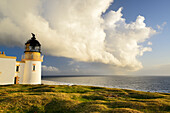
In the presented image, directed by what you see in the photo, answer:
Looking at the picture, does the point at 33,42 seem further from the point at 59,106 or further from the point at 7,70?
the point at 59,106

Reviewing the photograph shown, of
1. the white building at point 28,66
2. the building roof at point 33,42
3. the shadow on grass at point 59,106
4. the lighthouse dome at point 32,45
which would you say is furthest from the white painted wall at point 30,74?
the shadow on grass at point 59,106

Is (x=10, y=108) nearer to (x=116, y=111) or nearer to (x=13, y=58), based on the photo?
(x=116, y=111)

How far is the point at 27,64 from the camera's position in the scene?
140 ft

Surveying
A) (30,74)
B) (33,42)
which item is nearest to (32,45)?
(33,42)

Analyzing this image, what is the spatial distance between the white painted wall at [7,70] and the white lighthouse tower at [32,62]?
15.0ft

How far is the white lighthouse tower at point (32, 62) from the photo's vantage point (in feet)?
139

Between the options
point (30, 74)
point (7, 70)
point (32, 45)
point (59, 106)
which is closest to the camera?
point (59, 106)

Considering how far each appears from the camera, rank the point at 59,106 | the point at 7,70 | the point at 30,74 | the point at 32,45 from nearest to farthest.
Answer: the point at 59,106, the point at 7,70, the point at 30,74, the point at 32,45

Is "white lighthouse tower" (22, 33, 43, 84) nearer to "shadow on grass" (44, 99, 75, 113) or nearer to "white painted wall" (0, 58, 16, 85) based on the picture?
"white painted wall" (0, 58, 16, 85)

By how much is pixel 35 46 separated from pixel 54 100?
32.1 metres

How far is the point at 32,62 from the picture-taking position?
42781 millimetres

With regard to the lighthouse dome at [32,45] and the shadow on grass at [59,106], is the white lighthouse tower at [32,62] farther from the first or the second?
the shadow on grass at [59,106]

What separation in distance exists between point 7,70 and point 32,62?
819cm

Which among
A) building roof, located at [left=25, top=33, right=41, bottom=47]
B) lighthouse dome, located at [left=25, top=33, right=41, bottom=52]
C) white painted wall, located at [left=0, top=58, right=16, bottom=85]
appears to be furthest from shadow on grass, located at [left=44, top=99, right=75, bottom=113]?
building roof, located at [left=25, top=33, right=41, bottom=47]
